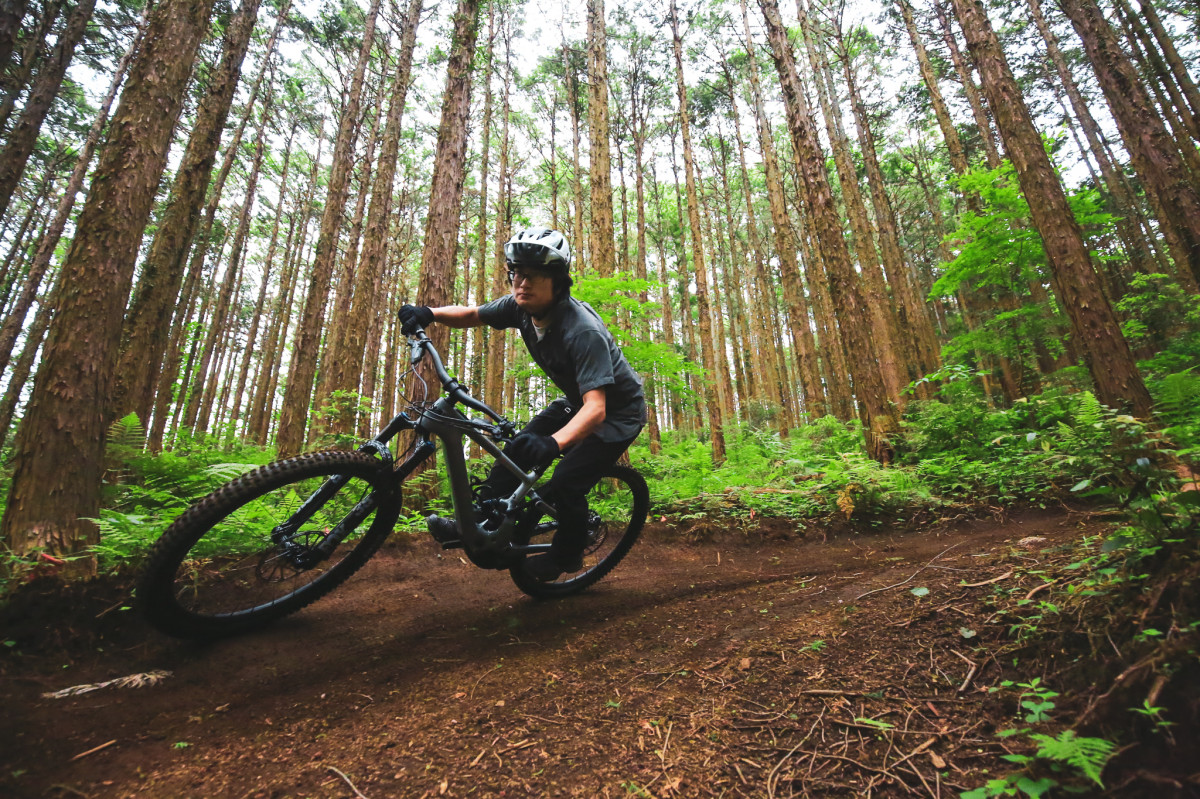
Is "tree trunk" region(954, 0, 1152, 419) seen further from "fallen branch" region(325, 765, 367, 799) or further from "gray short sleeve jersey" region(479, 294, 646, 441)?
"fallen branch" region(325, 765, 367, 799)

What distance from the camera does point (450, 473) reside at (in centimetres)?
274

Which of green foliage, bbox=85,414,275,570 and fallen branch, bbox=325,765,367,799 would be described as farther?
green foliage, bbox=85,414,275,570

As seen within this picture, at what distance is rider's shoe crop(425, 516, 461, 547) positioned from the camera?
258 centimetres

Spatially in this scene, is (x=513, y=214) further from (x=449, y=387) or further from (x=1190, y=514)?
(x=1190, y=514)

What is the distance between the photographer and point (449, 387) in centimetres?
281

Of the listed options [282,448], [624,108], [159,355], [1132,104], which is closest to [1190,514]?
[159,355]

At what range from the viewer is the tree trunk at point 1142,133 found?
7.61 metres

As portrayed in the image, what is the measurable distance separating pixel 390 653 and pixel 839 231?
27.8ft

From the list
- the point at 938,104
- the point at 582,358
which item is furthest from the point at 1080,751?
the point at 938,104

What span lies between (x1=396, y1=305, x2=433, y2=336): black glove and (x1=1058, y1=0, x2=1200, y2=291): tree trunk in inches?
458

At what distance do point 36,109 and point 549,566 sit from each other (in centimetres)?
1243

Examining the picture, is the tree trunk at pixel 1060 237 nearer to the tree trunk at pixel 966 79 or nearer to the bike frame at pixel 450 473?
the bike frame at pixel 450 473

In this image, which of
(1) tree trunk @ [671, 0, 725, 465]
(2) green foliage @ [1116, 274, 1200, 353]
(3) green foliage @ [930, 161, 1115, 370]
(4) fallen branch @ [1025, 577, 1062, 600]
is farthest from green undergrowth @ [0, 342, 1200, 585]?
(2) green foliage @ [1116, 274, 1200, 353]

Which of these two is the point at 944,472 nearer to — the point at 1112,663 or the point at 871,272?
the point at 1112,663
